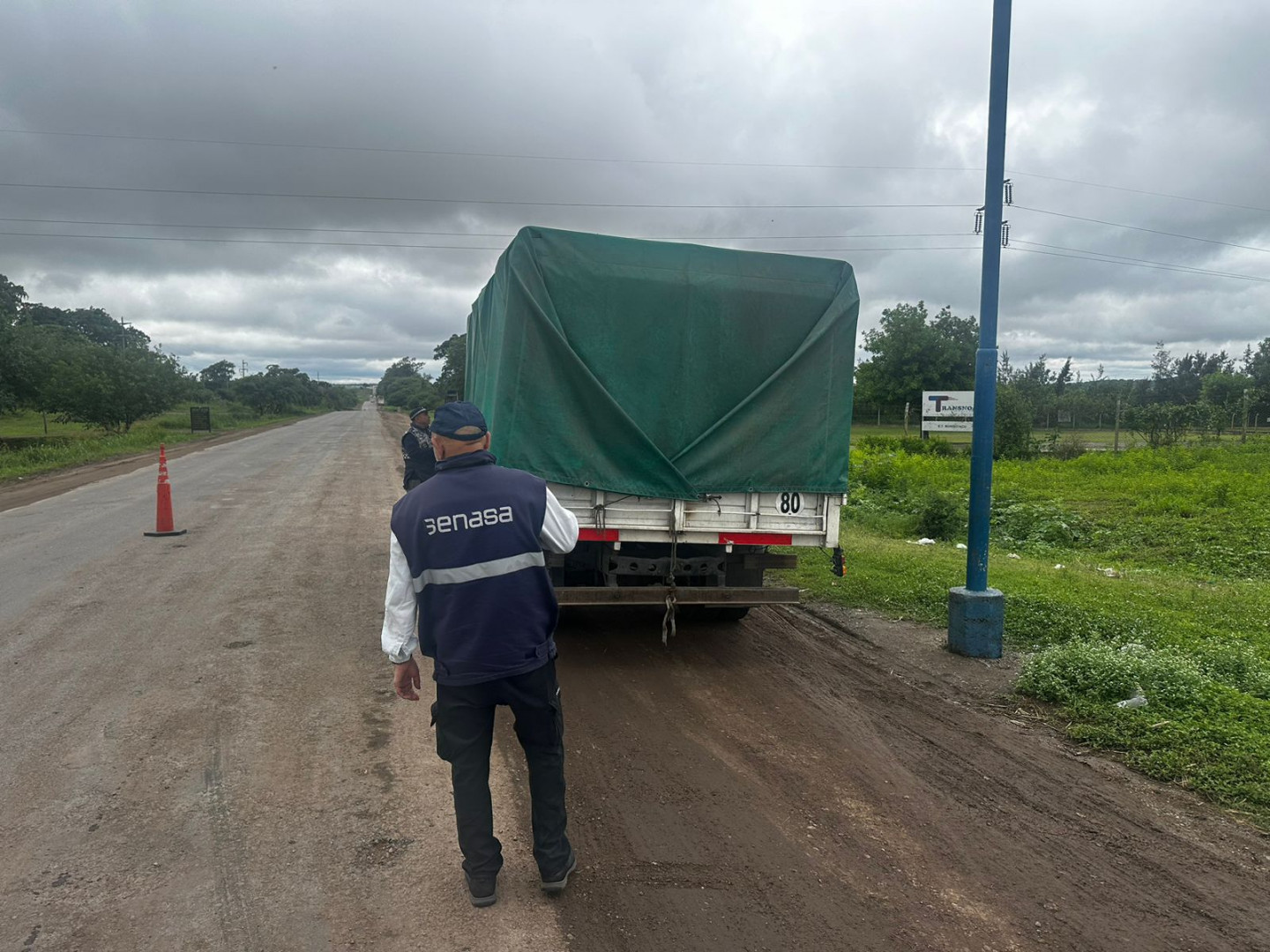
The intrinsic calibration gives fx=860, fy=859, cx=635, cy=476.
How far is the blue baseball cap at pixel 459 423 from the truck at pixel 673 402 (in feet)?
8.41

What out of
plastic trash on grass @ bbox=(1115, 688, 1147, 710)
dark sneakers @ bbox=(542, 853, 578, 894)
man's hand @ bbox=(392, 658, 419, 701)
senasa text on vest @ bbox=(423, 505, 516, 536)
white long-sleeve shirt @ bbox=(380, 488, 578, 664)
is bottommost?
dark sneakers @ bbox=(542, 853, 578, 894)

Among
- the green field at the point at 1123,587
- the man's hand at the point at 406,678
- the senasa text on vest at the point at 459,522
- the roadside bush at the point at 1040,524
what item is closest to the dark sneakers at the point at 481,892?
the man's hand at the point at 406,678

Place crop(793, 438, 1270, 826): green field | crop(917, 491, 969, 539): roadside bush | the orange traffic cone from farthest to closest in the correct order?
crop(917, 491, 969, 539): roadside bush < the orange traffic cone < crop(793, 438, 1270, 826): green field

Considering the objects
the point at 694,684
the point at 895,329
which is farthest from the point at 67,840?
the point at 895,329

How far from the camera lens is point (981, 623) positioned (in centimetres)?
682

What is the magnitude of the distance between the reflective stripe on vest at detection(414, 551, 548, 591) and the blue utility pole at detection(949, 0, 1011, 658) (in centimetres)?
454

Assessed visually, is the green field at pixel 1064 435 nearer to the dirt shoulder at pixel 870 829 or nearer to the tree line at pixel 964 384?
the tree line at pixel 964 384

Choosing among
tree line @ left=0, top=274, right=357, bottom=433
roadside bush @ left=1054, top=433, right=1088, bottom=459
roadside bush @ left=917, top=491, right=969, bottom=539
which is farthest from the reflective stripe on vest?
tree line @ left=0, top=274, right=357, bottom=433

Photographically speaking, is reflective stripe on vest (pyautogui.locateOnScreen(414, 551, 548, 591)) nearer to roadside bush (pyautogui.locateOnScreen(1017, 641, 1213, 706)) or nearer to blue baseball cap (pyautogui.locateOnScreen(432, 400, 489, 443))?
blue baseball cap (pyautogui.locateOnScreen(432, 400, 489, 443))

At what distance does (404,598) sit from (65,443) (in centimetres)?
3317

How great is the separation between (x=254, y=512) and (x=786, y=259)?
10472 mm

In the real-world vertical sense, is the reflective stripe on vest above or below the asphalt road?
above

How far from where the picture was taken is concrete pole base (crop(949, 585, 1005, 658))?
6816 millimetres

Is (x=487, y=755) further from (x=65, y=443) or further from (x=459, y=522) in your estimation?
(x=65, y=443)
